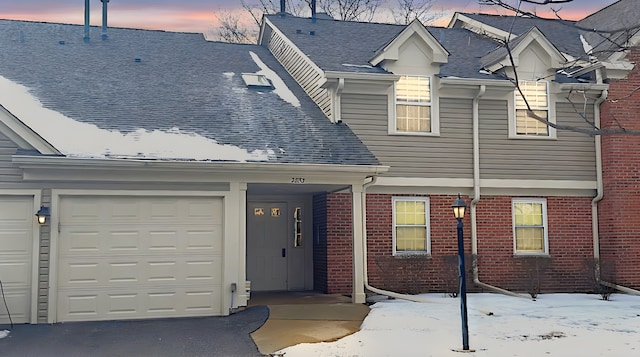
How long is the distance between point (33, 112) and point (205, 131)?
332 centimetres

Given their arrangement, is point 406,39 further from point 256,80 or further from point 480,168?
point 256,80

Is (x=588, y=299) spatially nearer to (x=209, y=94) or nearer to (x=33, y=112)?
(x=209, y=94)

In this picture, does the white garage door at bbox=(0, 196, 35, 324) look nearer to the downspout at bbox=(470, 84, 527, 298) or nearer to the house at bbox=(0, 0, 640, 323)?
the house at bbox=(0, 0, 640, 323)

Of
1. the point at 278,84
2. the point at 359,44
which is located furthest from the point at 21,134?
the point at 359,44

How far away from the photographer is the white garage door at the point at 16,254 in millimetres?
11172

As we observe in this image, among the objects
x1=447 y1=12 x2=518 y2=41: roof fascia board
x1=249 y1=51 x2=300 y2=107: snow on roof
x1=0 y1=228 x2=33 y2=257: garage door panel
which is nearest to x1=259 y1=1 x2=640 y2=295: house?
x1=249 y1=51 x2=300 y2=107: snow on roof

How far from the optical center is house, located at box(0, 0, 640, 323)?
1162 centimetres

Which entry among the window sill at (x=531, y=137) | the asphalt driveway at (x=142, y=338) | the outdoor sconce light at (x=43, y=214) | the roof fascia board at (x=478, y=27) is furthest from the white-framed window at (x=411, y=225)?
the outdoor sconce light at (x=43, y=214)

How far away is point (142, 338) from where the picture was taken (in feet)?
32.4

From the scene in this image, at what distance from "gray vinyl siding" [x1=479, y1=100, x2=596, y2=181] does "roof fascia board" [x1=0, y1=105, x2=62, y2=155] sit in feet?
30.5

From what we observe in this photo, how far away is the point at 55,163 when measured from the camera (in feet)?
36.0

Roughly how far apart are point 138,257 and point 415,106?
707 centimetres

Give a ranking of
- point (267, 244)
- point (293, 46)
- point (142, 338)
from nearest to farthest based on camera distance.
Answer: point (142, 338)
point (267, 244)
point (293, 46)

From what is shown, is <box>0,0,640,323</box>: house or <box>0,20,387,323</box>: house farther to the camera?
<box>0,0,640,323</box>: house
